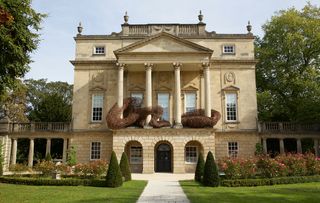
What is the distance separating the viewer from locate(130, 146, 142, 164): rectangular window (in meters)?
34.4

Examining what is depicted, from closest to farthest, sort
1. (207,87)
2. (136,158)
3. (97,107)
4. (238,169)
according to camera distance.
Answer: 1. (238,169)
2. (207,87)
3. (136,158)
4. (97,107)

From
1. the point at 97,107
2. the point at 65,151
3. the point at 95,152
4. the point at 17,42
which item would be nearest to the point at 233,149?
the point at 95,152

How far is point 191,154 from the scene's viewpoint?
3422 centimetres

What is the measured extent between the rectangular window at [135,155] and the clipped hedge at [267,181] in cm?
1504

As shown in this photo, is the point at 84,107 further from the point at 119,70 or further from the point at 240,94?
the point at 240,94

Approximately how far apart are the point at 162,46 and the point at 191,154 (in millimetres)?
11254

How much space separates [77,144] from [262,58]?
24.6 m

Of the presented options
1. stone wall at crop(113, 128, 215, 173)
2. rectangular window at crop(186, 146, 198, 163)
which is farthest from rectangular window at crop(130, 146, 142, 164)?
rectangular window at crop(186, 146, 198, 163)

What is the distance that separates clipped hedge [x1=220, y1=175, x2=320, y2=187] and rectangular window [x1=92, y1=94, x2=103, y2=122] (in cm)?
1911

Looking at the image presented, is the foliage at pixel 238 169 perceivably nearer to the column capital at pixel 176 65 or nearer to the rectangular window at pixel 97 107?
the column capital at pixel 176 65

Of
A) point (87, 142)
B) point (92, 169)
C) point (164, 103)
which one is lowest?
point (92, 169)

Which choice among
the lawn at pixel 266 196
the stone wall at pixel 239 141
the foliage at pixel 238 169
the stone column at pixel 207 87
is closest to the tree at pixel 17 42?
the lawn at pixel 266 196

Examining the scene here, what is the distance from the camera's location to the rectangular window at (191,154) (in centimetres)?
3409

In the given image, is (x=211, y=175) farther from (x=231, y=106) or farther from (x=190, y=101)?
(x=231, y=106)
